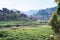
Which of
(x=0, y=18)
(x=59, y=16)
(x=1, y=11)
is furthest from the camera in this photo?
(x=1, y=11)

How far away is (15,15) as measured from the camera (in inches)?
1871

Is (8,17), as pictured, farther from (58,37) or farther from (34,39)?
(58,37)

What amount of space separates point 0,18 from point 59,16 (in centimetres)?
3992

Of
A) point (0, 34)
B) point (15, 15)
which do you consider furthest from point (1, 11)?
point (0, 34)

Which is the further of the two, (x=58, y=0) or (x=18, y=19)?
(x=18, y=19)

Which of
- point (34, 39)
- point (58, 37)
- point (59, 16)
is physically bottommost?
point (34, 39)

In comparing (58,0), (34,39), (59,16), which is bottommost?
(34,39)

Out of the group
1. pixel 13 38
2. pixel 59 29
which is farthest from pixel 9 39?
pixel 59 29

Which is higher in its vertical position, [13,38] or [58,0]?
[58,0]

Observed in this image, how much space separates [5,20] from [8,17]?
1.15 m

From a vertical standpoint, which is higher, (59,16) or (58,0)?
(58,0)

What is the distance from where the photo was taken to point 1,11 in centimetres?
5366

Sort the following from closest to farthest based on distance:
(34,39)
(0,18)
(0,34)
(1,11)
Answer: (34,39) < (0,34) < (0,18) < (1,11)

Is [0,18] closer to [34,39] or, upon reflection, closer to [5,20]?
[5,20]
